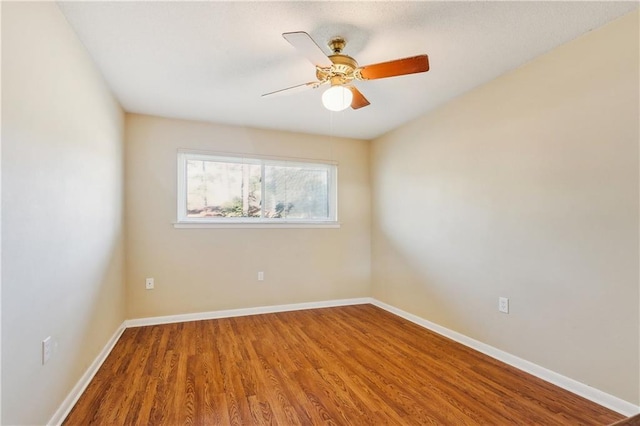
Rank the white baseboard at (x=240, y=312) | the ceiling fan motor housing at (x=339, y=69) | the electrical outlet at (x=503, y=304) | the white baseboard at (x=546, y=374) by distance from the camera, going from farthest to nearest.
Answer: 1. the white baseboard at (x=240, y=312)
2. the electrical outlet at (x=503, y=304)
3. the ceiling fan motor housing at (x=339, y=69)
4. the white baseboard at (x=546, y=374)

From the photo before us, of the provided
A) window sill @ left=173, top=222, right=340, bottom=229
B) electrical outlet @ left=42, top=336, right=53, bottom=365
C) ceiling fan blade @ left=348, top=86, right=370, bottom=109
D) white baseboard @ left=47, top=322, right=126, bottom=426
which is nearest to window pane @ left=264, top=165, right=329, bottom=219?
window sill @ left=173, top=222, right=340, bottom=229

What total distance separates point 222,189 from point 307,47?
2.39 m

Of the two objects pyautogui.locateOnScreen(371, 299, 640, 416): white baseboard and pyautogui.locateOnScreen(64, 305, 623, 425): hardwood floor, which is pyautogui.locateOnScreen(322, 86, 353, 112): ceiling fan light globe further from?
pyautogui.locateOnScreen(371, 299, 640, 416): white baseboard

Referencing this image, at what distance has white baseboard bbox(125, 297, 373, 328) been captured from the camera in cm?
329

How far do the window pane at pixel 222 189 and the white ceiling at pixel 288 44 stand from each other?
0.88m

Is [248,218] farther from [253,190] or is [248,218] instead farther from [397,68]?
[397,68]

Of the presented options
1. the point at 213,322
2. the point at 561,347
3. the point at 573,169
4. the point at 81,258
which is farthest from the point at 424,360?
the point at 81,258

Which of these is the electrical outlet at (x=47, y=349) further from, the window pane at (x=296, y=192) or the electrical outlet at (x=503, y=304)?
the electrical outlet at (x=503, y=304)

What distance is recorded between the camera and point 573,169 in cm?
201

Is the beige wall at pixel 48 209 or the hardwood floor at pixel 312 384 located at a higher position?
the beige wall at pixel 48 209

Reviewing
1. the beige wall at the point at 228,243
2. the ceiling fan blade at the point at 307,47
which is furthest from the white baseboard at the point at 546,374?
the ceiling fan blade at the point at 307,47

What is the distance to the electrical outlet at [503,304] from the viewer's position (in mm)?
2420

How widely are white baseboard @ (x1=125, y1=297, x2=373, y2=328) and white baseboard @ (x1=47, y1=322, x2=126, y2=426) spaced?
496mm

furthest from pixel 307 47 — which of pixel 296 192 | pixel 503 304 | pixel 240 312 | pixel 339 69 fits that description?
pixel 240 312
